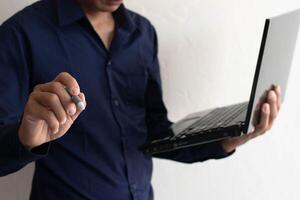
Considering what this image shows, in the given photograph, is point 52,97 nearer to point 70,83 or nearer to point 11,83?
point 70,83

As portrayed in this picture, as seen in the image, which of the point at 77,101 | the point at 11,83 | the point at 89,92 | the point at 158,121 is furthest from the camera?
the point at 158,121

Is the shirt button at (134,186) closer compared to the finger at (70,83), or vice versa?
the finger at (70,83)

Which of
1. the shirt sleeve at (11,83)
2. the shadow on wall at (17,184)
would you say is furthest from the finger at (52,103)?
the shadow on wall at (17,184)

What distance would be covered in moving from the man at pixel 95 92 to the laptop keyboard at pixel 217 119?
0.19ft

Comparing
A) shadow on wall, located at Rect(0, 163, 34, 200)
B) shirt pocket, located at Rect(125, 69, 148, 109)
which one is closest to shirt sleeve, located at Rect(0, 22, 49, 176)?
shirt pocket, located at Rect(125, 69, 148, 109)

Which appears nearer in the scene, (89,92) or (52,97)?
(52,97)

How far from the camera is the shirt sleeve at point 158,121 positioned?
87cm

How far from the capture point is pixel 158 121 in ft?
2.92

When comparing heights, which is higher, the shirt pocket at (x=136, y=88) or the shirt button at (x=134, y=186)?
the shirt pocket at (x=136, y=88)

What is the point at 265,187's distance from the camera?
111cm

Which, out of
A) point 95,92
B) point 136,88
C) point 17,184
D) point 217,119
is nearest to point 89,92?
point 95,92

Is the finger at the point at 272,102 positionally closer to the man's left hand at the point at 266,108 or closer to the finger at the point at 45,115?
the man's left hand at the point at 266,108

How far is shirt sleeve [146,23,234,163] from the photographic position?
2.84 ft

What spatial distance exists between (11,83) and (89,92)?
152mm
